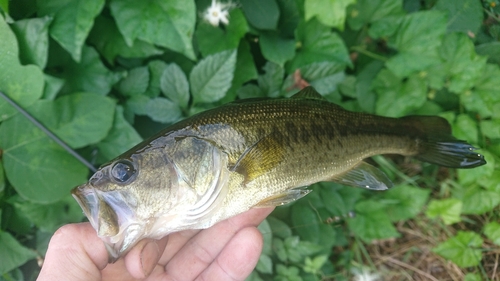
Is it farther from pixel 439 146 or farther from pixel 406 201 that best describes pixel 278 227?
pixel 439 146

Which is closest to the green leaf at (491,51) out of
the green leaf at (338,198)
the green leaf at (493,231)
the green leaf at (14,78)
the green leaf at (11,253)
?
the green leaf at (493,231)

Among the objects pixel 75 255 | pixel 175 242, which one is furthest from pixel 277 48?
pixel 75 255

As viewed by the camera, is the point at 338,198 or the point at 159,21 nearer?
the point at 159,21

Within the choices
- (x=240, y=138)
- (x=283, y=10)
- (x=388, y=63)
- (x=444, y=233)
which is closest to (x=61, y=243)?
(x=240, y=138)

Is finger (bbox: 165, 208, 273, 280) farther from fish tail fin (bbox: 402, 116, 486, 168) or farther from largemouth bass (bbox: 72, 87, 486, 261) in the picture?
fish tail fin (bbox: 402, 116, 486, 168)

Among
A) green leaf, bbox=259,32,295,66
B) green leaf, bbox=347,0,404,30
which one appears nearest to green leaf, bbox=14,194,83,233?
green leaf, bbox=259,32,295,66

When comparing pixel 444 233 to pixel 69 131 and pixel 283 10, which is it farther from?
pixel 69 131

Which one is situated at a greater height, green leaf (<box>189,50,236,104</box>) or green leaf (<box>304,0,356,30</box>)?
green leaf (<box>304,0,356,30</box>)
